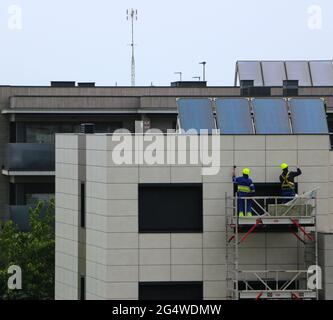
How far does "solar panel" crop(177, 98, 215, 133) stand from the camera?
127ft

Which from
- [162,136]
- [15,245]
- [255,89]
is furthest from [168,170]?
[15,245]

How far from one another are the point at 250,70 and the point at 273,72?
1.48m

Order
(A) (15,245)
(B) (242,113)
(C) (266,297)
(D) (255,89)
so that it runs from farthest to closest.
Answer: (A) (15,245) < (D) (255,89) < (B) (242,113) < (C) (266,297)

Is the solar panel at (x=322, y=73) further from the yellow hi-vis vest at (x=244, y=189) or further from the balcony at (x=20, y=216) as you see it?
the yellow hi-vis vest at (x=244, y=189)

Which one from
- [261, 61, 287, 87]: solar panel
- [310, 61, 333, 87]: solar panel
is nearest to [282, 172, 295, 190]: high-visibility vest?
[261, 61, 287, 87]: solar panel

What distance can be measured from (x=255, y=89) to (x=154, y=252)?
15589 millimetres

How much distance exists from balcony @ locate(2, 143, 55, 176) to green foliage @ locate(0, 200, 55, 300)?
26.6 feet

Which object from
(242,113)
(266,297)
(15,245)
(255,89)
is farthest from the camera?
(15,245)

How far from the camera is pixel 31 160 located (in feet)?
207

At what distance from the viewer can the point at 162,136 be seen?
3428 centimetres

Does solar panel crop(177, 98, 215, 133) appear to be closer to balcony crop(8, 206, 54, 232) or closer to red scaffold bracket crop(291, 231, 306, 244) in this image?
red scaffold bracket crop(291, 231, 306, 244)

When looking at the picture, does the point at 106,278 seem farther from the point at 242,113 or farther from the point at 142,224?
the point at 242,113

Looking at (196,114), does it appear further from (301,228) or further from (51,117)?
(51,117)

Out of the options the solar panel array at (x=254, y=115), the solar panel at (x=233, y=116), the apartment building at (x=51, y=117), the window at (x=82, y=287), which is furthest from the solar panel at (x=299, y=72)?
the window at (x=82, y=287)
